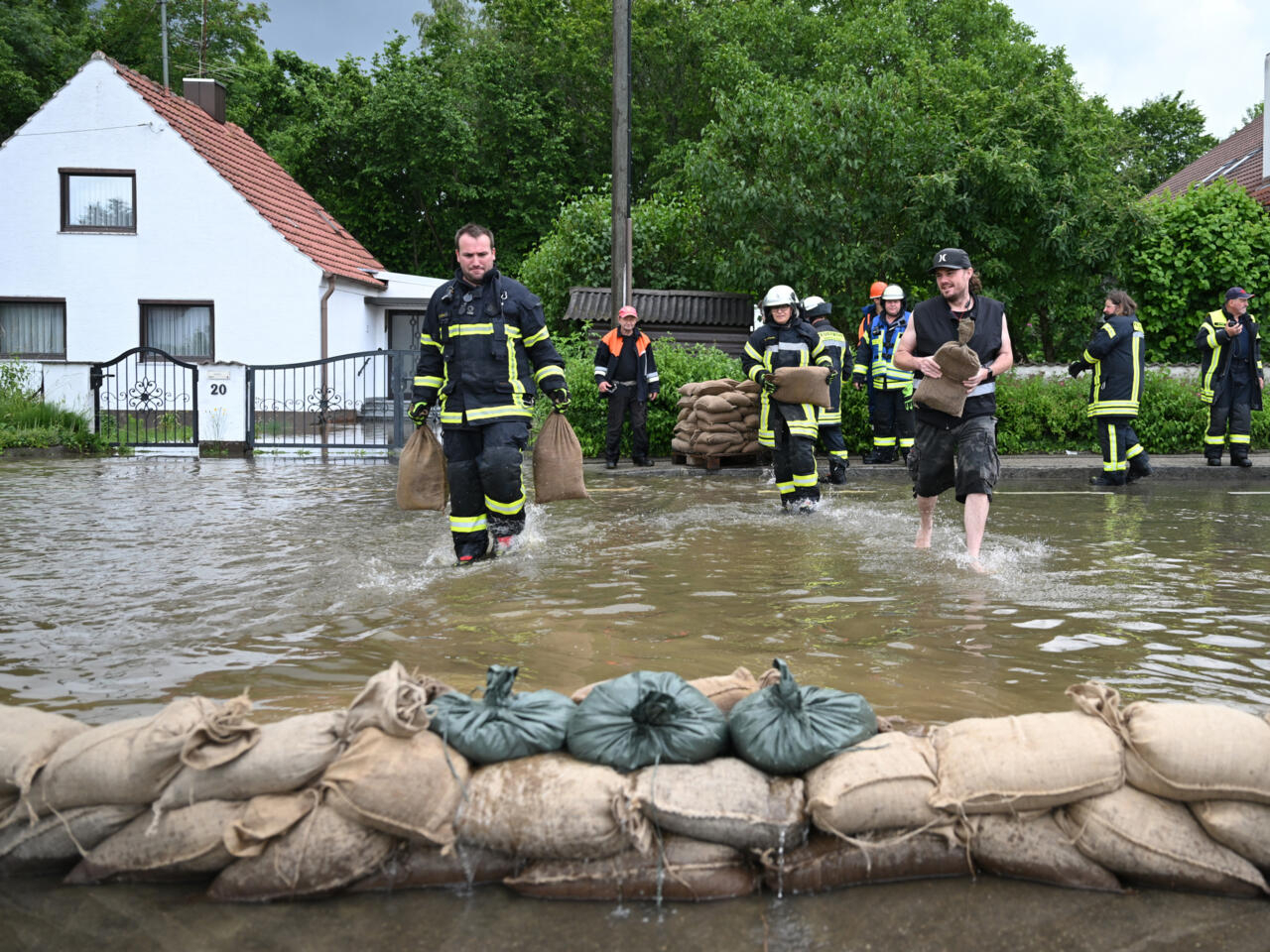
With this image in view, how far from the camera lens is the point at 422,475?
7.77 metres

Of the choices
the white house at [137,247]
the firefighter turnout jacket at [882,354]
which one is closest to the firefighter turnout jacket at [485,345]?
the firefighter turnout jacket at [882,354]

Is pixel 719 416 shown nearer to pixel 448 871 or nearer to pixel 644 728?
pixel 644 728

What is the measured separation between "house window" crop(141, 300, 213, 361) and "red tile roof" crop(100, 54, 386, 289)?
2.57 metres

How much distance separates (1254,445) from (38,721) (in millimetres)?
16695

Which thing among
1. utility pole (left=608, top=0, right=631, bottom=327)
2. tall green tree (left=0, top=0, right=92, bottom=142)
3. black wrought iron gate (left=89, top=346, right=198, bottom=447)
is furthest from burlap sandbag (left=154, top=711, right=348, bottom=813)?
tall green tree (left=0, top=0, right=92, bottom=142)

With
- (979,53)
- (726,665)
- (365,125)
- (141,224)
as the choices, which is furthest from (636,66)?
(726,665)

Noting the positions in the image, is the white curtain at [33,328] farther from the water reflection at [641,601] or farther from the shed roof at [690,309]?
the water reflection at [641,601]

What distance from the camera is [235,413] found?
1997 centimetres

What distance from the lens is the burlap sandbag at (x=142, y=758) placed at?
3.18 m

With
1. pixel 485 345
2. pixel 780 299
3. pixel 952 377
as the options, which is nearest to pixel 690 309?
pixel 780 299

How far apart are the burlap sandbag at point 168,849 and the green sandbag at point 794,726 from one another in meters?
1.37

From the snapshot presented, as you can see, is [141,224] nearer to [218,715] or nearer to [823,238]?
[823,238]

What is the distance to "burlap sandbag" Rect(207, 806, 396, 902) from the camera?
3.09 metres

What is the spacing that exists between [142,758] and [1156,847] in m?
2.69
